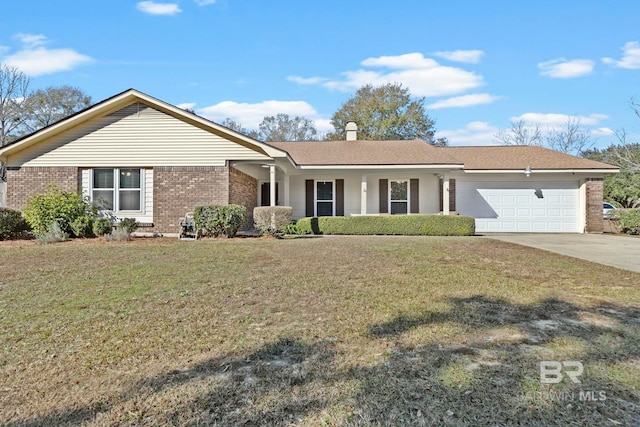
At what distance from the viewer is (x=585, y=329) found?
3588mm

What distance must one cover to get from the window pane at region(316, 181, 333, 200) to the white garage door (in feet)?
19.6

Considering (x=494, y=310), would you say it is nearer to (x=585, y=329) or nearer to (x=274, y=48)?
(x=585, y=329)

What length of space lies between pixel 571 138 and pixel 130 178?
43.0m

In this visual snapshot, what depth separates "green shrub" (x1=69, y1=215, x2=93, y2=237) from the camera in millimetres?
11711

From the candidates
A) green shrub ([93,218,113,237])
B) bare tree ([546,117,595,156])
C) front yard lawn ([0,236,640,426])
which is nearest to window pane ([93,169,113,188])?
green shrub ([93,218,113,237])

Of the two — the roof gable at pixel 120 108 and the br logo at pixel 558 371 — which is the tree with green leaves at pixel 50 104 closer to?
the roof gable at pixel 120 108

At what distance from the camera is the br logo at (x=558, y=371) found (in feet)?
8.43

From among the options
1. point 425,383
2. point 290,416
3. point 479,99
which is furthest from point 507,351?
point 479,99

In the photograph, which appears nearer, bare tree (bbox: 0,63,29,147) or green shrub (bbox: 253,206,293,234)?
green shrub (bbox: 253,206,293,234)

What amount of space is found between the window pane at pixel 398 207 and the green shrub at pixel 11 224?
1418 centimetres

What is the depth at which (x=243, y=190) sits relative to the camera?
15.9 meters

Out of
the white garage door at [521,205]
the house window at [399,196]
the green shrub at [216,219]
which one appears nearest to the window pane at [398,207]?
the house window at [399,196]

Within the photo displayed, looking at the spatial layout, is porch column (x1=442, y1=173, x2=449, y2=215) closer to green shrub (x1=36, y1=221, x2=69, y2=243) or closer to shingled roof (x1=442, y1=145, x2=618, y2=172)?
shingled roof (x1=442, y1=145, x2=618, y2=172)

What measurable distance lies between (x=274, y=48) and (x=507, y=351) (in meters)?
18.3
